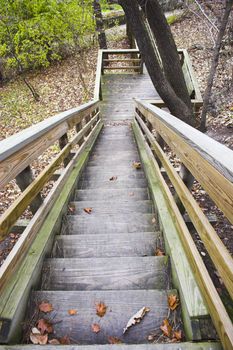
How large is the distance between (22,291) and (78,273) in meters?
0.54

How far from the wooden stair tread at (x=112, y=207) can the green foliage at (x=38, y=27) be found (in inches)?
430

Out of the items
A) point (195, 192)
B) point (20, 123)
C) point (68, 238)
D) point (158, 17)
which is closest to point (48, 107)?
point (20, 123)

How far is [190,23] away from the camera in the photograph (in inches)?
713

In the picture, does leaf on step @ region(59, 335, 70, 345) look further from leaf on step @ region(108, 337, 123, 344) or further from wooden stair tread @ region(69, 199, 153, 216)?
wooden stair tread @ region(69, 199, 153, 216)

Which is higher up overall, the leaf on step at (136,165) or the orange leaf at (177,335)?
the orange leaf at (177,335)

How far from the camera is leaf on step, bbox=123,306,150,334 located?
1.88 meters

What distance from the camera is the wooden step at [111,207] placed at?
11.7 feet

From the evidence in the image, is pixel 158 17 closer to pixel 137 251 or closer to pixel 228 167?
pixel 137 251

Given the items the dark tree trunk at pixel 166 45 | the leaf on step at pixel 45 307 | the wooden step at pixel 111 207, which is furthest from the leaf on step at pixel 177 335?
the dark tree trunk at pixel 166 45

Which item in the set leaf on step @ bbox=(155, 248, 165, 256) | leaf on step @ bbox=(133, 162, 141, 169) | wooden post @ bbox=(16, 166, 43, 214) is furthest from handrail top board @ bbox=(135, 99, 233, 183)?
leaf on step @ bbox=(133, 162, 141, 169)

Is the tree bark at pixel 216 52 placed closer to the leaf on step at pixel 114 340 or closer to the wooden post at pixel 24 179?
the wooden post at pixel 24 179

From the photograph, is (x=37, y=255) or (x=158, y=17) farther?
(x=158, y=17)

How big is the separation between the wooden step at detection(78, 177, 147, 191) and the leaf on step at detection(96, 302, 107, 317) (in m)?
2.59

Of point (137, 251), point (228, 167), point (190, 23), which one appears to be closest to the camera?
point (228, 167)
